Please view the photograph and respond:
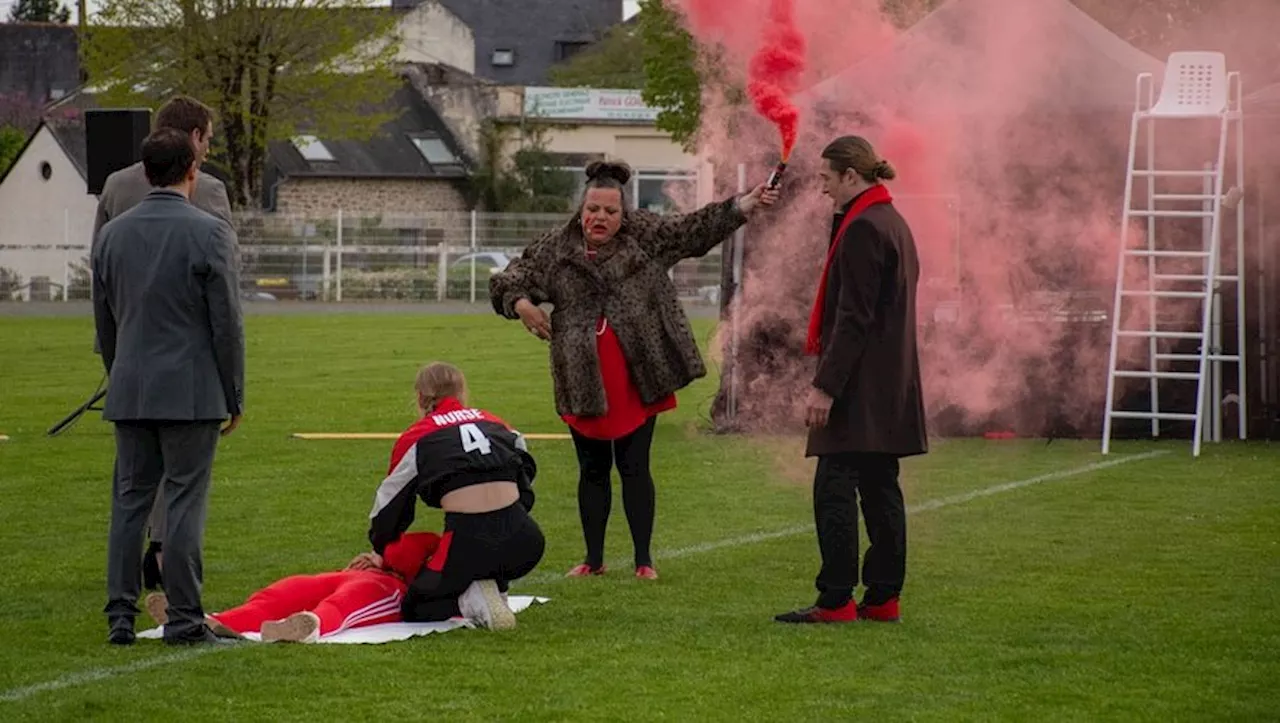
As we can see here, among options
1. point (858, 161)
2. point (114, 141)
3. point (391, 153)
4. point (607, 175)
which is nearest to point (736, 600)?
point (858, 161)

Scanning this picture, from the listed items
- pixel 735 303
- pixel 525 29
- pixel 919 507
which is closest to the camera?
pixel 919 507

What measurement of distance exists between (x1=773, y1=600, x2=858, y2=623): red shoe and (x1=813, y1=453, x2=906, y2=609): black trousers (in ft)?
0.09

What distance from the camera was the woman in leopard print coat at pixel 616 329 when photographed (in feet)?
31.9

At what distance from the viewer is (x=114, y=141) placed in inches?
543

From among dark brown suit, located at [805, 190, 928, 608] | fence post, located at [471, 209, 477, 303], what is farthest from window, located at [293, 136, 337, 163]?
dark brown suit, located at [805, 190, 928, 608]

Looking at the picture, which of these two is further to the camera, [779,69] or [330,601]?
[779,69]

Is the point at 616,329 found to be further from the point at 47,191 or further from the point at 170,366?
the point at 47,191

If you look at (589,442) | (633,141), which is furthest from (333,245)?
(589,442)

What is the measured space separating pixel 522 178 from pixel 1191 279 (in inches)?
2022

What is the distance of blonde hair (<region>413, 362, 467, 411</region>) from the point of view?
858cm

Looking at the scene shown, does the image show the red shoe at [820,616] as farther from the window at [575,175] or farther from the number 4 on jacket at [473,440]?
the window at [575,175]

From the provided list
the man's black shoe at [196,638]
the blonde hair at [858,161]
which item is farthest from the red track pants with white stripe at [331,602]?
the blonde hair at [858,161]

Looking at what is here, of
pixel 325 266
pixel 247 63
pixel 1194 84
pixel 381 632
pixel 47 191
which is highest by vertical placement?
pixel 247 63

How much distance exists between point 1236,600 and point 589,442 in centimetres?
300
